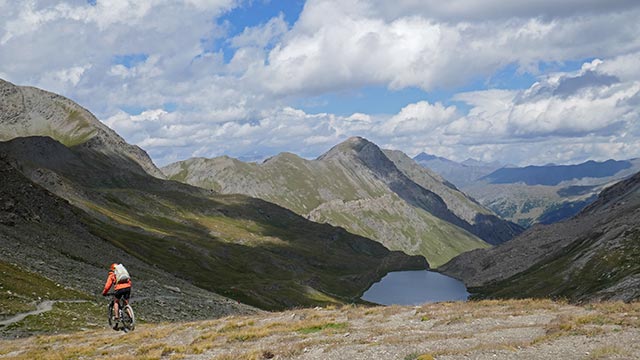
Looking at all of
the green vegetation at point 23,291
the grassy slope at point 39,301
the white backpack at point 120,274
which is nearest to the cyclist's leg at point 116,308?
the white backpack at point 120,274

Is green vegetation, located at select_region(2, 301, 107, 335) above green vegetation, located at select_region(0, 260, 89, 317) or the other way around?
the other way around

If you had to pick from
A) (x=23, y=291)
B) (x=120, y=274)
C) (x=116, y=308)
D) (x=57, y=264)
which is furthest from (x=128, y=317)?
(x=57, y=264)

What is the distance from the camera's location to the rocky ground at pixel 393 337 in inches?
826

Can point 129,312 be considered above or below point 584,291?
above

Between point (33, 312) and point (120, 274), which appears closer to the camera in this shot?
point (120, 274)

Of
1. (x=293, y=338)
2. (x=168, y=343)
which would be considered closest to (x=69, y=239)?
(x=168, y=343)

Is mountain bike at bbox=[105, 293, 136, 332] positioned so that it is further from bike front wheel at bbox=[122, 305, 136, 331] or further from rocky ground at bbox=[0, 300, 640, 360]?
rocky ground at bbox=[0, 300, 640, 360]

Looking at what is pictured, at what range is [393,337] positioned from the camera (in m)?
24.6

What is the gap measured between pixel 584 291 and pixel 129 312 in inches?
4127

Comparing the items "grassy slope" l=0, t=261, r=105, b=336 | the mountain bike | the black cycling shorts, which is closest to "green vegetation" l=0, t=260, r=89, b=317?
"grassy slope" l=0, t=261, r=105, b=336

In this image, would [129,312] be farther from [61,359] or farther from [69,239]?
[69,239]

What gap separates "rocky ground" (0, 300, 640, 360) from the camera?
2098cm

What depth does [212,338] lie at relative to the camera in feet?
93.9

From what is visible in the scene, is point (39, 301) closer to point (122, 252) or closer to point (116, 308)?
point (116, 308)
